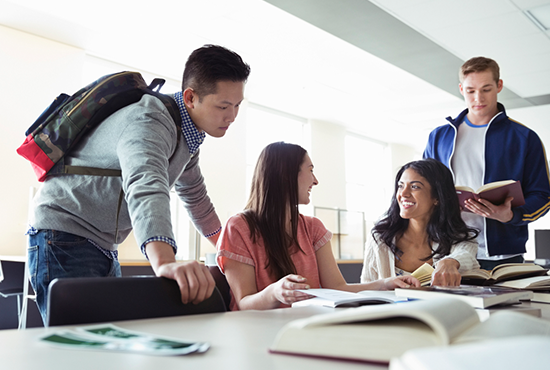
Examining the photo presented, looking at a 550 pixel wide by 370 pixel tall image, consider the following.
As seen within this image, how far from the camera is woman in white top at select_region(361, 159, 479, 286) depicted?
1821 mm

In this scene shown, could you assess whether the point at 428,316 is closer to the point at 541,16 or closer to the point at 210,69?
the point at 210,69

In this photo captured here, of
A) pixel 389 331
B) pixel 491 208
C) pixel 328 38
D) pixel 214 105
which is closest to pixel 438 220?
pixel 491 208

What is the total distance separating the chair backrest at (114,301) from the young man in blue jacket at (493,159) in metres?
1.39

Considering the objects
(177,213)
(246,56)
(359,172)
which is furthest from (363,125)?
(177,213)

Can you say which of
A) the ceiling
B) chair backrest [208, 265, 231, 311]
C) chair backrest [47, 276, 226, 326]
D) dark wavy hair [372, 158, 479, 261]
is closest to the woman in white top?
dark wavy hair [372, 158, 479, 261]

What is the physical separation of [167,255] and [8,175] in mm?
4630

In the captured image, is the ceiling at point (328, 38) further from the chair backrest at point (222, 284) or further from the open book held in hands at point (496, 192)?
the chair backrest at point (222, 284)

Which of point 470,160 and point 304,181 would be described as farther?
point 470,160

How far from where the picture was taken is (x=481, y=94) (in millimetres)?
2023

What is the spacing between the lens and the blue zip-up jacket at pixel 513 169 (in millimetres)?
1949

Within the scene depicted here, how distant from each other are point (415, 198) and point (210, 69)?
1.01 meters

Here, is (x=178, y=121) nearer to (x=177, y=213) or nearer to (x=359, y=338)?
(x=359, y=338)

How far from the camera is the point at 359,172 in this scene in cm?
973

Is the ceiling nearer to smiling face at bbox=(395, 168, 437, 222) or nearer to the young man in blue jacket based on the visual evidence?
the young man in blue jacket
